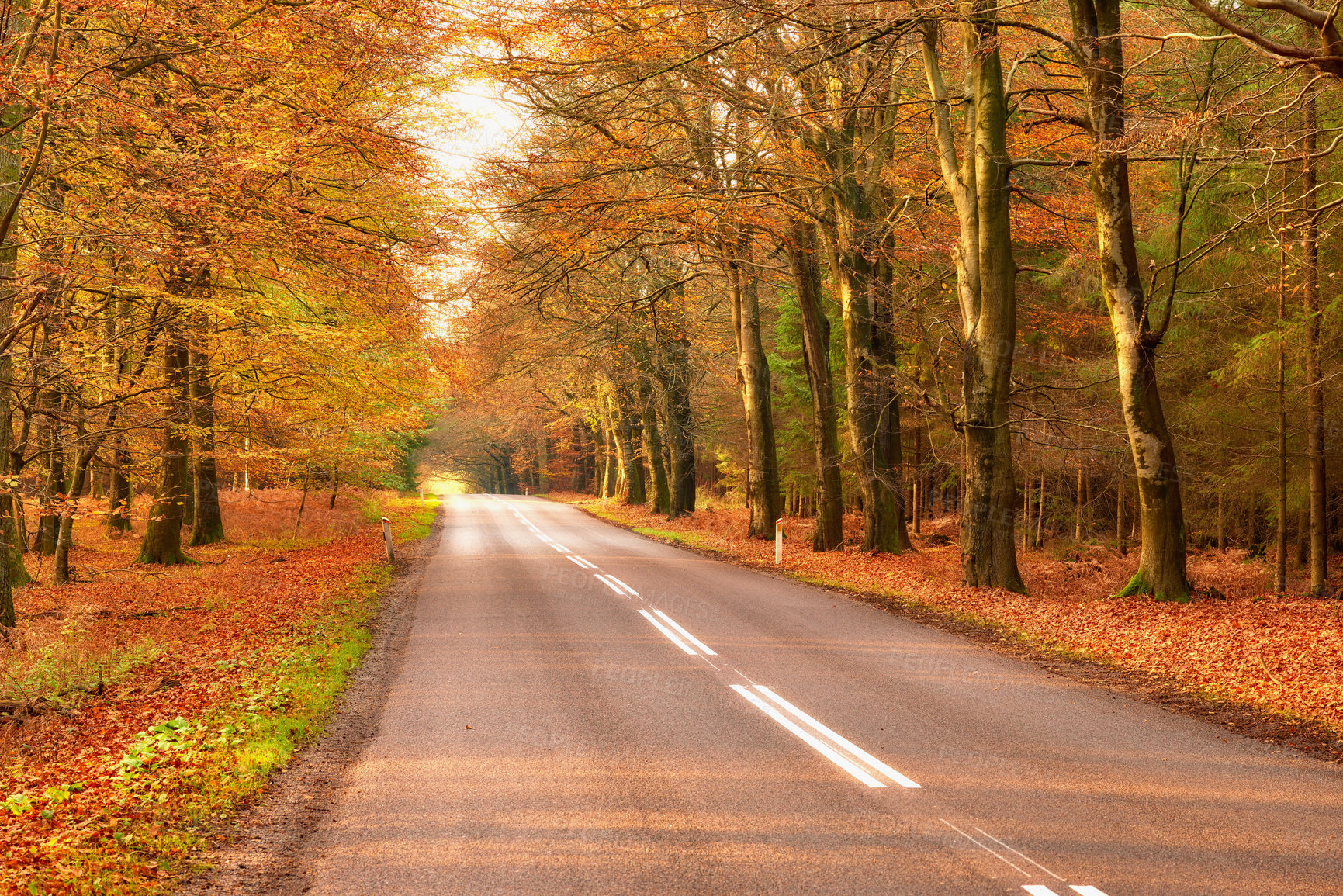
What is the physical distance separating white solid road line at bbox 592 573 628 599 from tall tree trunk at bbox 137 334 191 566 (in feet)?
25.5

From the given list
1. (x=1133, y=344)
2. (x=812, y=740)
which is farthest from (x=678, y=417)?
(x=812, y=740)

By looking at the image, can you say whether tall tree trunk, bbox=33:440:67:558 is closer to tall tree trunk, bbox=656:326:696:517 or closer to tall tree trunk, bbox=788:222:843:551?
tall tree trunk, bbox=788:222:843:551

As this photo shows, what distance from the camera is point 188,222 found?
1047cm

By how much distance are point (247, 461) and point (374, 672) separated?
13.9 meters

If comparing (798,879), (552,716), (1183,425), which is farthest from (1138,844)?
(1183,425)

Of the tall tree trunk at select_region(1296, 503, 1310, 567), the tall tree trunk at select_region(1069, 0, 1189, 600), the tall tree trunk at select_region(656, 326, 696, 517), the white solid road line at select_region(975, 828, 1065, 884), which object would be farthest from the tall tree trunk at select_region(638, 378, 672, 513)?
the white solid road line at select_region(975, 828, 1065, 884)

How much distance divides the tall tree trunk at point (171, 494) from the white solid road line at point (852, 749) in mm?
12685

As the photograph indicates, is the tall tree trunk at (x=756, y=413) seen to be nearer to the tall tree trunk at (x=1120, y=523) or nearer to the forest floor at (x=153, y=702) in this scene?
the tall tree trunk at (x=1120, y=523)

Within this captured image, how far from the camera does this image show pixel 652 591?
15.2 meters

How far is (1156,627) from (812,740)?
6.61 meters

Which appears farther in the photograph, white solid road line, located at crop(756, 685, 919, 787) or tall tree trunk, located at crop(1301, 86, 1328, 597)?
tall tree trunk, located at crop(1301, 86, 1328, 597)

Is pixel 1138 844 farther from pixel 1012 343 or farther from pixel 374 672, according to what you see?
pixel 1012 343

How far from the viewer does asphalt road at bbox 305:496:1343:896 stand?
179 inches

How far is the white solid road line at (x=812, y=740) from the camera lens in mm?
5969
